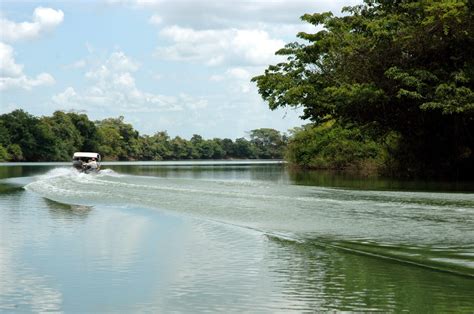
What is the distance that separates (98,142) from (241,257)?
13920 centimetres

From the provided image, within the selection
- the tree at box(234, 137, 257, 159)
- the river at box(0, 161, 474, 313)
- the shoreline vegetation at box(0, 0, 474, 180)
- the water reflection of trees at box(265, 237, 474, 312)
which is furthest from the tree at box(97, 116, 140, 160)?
the water reflection of trees at box(265, 237, 474, 312)

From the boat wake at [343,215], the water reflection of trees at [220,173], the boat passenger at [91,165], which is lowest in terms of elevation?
the boat wake at [343,215]

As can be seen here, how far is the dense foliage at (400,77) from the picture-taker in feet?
99.2

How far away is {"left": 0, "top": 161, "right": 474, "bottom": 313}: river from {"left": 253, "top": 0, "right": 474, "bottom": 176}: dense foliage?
36.7ft

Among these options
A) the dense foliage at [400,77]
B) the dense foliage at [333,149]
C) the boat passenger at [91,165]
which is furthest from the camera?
the dense foliage at [333,149]

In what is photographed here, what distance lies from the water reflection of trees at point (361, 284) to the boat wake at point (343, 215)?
67 centimetres

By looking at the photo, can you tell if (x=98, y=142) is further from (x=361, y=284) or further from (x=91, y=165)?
(x=361, y=284)

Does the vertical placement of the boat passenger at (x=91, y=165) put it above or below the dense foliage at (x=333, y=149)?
below

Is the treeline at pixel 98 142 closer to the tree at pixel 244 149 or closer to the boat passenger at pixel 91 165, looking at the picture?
the tree at pixel 244 149

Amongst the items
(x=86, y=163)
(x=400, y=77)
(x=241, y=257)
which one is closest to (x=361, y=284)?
(x=241, y=257)

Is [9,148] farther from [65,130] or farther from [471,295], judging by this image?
[471,295]

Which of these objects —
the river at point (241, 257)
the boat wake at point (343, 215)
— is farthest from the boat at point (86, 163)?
the river at point (241, 257)

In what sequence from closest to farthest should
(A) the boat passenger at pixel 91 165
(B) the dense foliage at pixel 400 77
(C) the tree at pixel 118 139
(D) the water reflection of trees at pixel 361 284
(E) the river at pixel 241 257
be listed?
(D) the water reflection of trees at pixel 361 284 → (E) the river at pixel 241 257 → (B) the dense foliage at pixel 400 77 → (A) the boat passenger at pixel 91 165 → (C) the tree at pixel 118 139

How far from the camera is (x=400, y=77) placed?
100 feet
